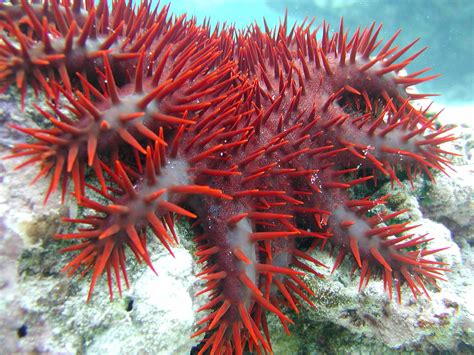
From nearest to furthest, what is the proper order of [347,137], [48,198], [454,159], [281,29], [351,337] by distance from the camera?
1. [48,198]
2. [347,137]
3. [351,337]
4. [281,29]
5. [454,159]

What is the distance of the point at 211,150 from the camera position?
2070 millimetres

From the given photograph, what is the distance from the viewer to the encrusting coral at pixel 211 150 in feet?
6.26

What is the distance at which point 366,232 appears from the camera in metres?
2.59

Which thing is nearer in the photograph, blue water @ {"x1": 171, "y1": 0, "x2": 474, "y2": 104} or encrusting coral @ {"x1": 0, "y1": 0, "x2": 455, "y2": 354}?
encrusting coral @ {"x1": 0, "y1": 0, "x2": 455, "y2": 354}

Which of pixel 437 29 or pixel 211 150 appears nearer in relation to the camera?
pixel 211 150

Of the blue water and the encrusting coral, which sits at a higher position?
the blue water

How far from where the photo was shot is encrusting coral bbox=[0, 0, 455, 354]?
1.91 metres

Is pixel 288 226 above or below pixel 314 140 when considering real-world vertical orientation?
below

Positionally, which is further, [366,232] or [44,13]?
[366,232]

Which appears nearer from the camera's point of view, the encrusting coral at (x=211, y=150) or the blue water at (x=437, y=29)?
the encrusting coral at (x=211, y=150)

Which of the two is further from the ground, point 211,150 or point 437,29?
point 437,29

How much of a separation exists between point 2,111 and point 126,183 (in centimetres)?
100

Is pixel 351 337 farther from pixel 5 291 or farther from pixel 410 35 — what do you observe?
pixel 410 35

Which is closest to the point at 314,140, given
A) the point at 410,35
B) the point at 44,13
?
the point at 44,13
